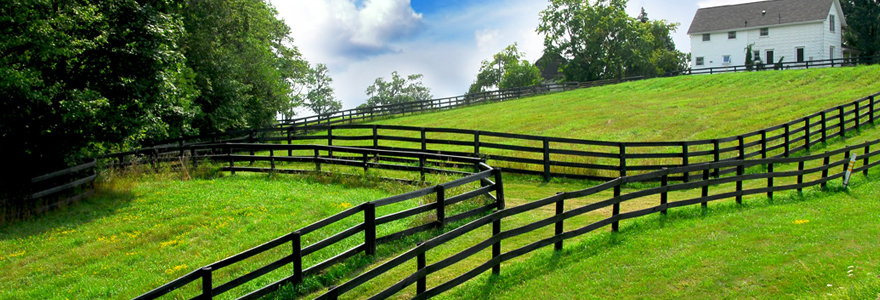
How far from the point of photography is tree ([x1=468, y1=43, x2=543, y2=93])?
219ft

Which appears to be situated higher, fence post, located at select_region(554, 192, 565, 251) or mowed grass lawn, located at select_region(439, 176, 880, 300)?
fence post, located at select_region(554, 192, 565, 251)

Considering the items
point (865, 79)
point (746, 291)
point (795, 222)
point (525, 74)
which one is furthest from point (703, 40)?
point (746, 291)

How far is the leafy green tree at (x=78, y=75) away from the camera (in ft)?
44.7

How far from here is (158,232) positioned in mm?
11180

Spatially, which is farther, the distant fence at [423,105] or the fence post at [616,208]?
the distant fence at [423,105]

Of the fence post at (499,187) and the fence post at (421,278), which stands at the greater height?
the fence post at (499,187)

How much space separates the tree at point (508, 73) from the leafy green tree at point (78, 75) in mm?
52700

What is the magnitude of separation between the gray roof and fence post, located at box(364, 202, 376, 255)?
5537 cm

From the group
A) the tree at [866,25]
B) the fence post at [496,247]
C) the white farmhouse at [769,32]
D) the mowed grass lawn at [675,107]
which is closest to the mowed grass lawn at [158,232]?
the fence post at [496,247]

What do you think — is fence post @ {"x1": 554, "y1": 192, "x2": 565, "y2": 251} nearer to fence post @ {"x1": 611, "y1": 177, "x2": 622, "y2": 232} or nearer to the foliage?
fence post @ {"x1": 611, "y1": 177, "x2": 622, "y2": 232}

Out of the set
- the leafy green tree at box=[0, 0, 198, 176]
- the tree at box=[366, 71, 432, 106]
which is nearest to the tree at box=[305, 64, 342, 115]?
the tree at box=[366, 71, 432, 106]

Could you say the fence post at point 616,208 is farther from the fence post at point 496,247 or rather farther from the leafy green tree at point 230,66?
the leafy green tree at point 230,66

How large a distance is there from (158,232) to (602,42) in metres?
55.3

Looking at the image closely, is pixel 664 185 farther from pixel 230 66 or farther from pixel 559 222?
pixel 230 66
